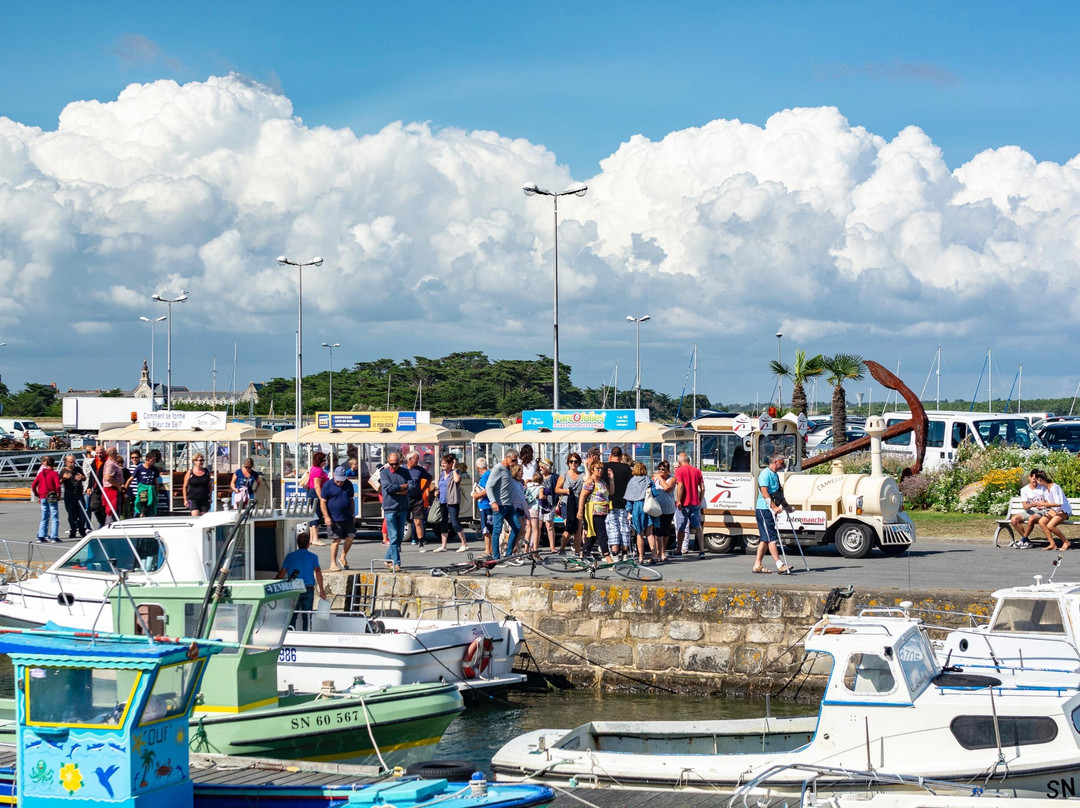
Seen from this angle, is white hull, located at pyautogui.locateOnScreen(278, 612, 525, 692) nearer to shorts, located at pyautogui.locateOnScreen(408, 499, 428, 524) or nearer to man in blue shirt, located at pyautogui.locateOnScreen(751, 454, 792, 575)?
man in blue shirt, located at pyautogui.locateOnScreen(751, 454, 792, 575)

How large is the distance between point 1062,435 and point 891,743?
28.1 meters

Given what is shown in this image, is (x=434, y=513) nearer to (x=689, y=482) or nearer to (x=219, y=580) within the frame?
(x=689, y=482)

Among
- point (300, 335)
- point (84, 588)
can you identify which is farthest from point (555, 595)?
point (300, 335)

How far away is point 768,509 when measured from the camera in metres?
17.6

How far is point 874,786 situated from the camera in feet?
31.8

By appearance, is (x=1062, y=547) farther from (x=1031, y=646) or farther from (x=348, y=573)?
(x=348, y=573)

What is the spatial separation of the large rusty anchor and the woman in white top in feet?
25.6

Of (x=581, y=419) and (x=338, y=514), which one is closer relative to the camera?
(x=338, y=514)

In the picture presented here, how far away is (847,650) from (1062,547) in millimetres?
11838

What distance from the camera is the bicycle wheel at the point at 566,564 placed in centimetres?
1759

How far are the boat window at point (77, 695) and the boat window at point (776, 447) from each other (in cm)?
1456

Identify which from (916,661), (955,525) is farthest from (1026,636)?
(955,525)

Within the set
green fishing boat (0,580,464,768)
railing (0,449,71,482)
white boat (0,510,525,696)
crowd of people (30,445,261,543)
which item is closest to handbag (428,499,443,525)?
crowd of people (30,445,261,543)

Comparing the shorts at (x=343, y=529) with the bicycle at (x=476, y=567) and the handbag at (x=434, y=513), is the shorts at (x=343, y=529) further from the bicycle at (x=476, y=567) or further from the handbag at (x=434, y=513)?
the handbag at (x=434, y=513)
